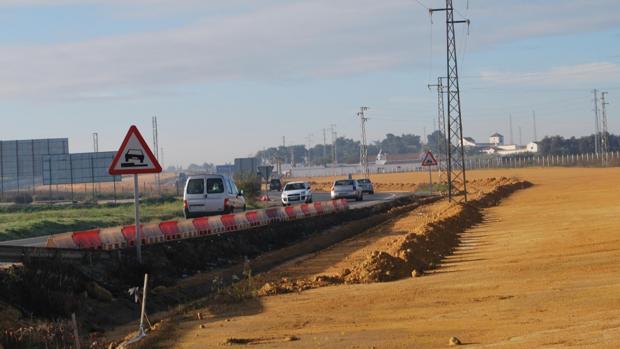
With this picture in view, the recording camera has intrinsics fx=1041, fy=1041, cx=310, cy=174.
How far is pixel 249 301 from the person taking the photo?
1652 cm

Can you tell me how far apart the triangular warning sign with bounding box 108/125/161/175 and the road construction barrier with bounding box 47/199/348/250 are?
104 inches

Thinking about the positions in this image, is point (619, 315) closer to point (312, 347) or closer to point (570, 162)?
point (312, 347)

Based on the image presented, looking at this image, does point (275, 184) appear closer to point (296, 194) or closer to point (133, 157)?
point (296, 194)

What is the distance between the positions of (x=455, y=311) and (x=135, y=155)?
8.05 meters

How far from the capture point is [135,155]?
19625mm

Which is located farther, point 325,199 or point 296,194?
point 325,199

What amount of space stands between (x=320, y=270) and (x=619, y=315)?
11.5 meters

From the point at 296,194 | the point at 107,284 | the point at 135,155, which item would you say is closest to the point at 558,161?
the point at 296,194

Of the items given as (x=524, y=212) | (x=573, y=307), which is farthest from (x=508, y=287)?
(x=524, y=212)

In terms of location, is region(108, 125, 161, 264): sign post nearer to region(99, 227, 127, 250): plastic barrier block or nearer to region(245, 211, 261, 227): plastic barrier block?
region(99, 227, 127, 250): plastic barrier block

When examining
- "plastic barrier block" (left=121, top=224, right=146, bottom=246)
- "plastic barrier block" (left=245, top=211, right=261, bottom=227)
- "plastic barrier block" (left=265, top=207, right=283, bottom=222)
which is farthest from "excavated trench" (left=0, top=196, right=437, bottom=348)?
"plastic barrier block" (left=265, top=207, right=283, bottom=222)

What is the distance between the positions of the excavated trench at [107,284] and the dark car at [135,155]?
7.35ft

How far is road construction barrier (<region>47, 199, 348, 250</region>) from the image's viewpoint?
22172 mm

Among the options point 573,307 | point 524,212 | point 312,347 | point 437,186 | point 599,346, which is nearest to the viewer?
point 599,346
